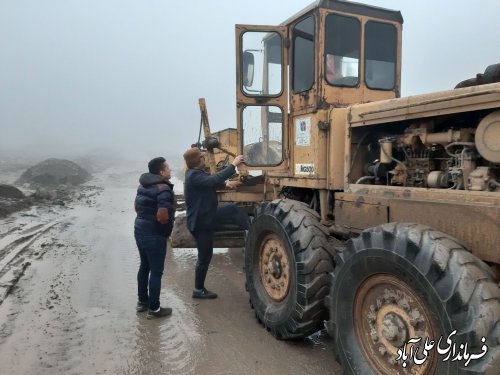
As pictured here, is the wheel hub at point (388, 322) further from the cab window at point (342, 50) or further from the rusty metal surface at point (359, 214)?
the cab window at point (342, 50)

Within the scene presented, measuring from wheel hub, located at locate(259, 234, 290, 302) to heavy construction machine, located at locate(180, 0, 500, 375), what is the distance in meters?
0.02

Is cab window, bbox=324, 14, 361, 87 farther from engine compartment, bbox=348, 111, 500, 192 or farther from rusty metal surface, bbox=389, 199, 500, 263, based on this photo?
rusty metal surface, bbox=389, 199, 500, 263

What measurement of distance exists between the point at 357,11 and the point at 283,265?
2739 millimetres

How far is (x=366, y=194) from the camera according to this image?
379cm

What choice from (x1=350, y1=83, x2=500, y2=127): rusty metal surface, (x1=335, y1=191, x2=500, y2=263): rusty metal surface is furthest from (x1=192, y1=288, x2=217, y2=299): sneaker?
(x1=350, y1=83, x2=500, y2=127): rusty metal surface

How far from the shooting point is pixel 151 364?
11.9 ft

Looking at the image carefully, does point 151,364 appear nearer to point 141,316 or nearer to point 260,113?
point 141,316

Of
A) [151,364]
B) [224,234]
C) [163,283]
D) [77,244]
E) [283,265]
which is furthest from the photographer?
[77,244]

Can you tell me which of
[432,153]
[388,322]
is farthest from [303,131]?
[388,322]

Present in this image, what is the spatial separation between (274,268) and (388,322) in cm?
152

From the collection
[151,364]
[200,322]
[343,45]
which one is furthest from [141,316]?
[343,45]

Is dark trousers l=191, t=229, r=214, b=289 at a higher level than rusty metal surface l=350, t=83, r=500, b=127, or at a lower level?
lower

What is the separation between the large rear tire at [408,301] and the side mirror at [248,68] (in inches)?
108

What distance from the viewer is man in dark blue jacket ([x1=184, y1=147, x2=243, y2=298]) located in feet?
16.4
